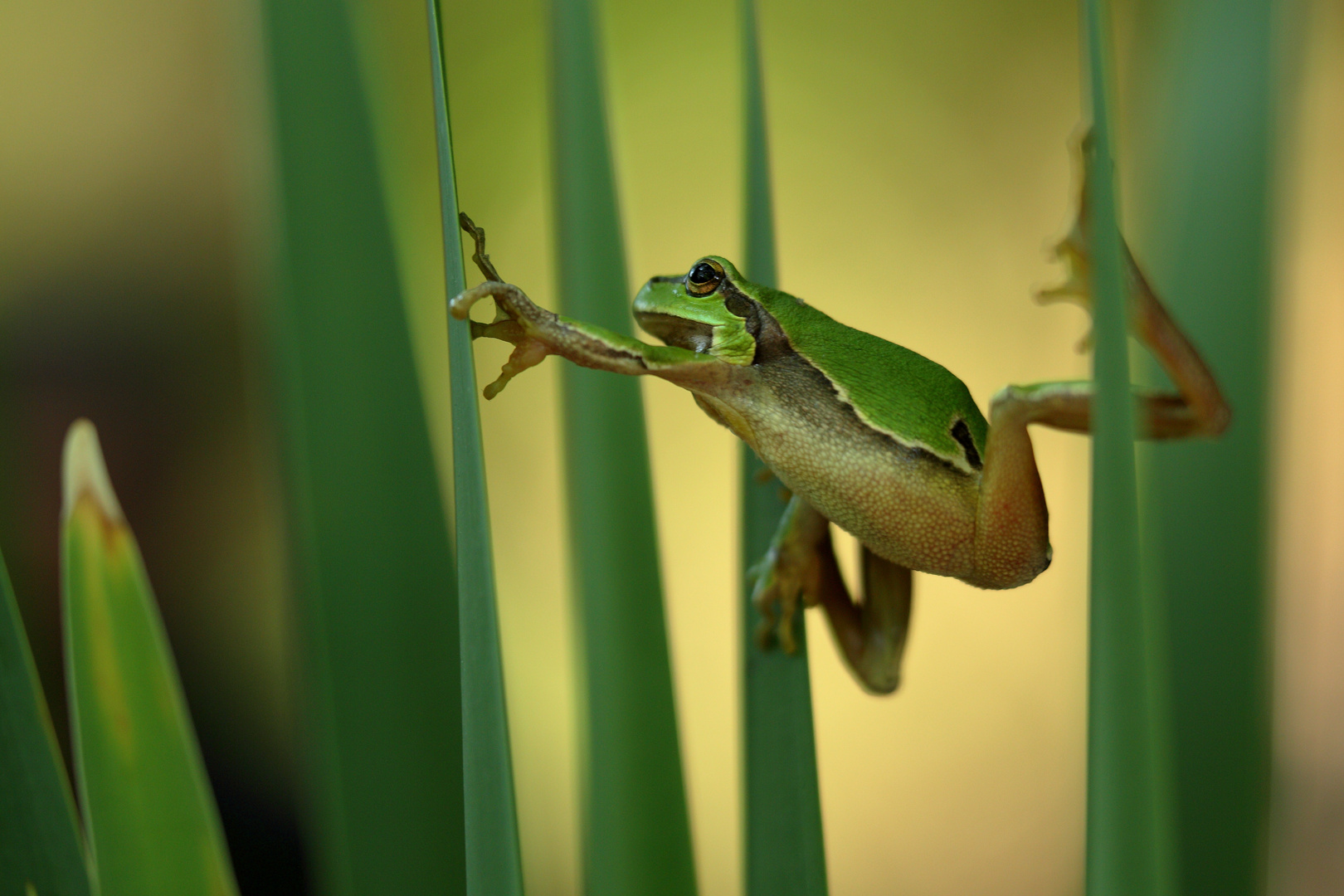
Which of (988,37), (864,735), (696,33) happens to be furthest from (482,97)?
(864,735)

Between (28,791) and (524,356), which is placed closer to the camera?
(28,791)

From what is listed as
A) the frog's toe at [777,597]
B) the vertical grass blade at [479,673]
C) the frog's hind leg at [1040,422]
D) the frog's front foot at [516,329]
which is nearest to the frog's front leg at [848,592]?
the frog's toe at [777,597]

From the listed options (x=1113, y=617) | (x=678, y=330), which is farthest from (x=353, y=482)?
(x=1113, y=617)

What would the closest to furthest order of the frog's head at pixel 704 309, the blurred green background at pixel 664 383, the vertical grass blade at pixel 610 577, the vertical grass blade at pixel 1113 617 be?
1. the vertical grass blade at pixel 1113 617
2. the vertical grass blade at pixel 610 577
3. the frog's head at pixel 704 309
4. the blurred green background at pixel 664 383

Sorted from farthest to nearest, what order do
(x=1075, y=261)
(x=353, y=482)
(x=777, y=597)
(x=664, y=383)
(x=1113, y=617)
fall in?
(x=664, y=383) < (x=1075, y=261) < (x=777, y=597) < (x=353, y=482) < (x=1113, y=617)

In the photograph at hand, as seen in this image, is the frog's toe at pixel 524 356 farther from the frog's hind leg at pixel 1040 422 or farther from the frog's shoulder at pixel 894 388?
the frog's hind leg at pixel 1040 422

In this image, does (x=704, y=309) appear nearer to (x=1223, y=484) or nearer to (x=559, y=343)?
(x=559, y=343)
